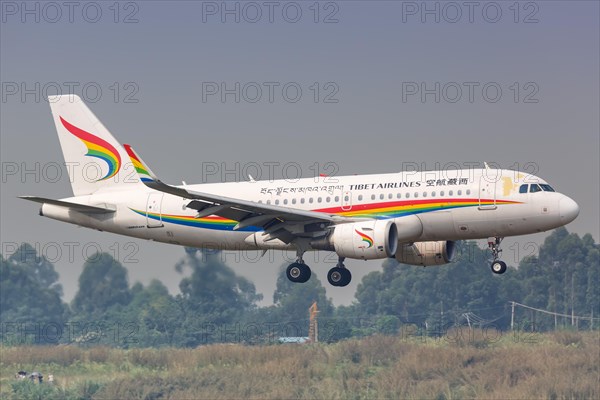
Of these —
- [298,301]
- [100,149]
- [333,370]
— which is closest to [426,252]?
[100,149]

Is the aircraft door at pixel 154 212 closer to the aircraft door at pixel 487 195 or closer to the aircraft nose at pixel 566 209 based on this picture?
the aircraft door at pixel 487 195

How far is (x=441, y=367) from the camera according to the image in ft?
295

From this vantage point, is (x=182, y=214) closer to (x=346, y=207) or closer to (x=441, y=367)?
(x=346, y=207)

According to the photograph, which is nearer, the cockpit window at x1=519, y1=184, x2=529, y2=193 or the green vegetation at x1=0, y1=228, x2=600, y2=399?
the cockpit window at x1=519, y1=184, x2=529, y2=193

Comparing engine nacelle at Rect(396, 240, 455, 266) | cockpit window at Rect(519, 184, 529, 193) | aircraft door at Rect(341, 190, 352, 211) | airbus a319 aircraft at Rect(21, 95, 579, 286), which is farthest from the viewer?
engine nacelle at Rect(396, 240, 455, 266)

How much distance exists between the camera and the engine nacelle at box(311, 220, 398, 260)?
191 ft

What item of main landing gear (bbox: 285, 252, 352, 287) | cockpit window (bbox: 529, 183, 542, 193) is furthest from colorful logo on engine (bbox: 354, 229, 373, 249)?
cockpit window (bbox: 529, 183, 542, 193)

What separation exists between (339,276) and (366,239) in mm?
4679

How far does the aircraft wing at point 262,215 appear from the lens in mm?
58281

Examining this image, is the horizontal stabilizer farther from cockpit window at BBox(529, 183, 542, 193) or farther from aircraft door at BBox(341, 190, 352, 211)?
cockpit window at BBox(529, 183, 542, 193)

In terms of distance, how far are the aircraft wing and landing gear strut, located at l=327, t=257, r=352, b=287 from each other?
253 cm

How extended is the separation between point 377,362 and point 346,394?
172 inches

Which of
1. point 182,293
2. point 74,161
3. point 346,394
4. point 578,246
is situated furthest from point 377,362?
point 578,246

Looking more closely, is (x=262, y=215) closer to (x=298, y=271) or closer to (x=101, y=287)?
(x=298, y=271)
